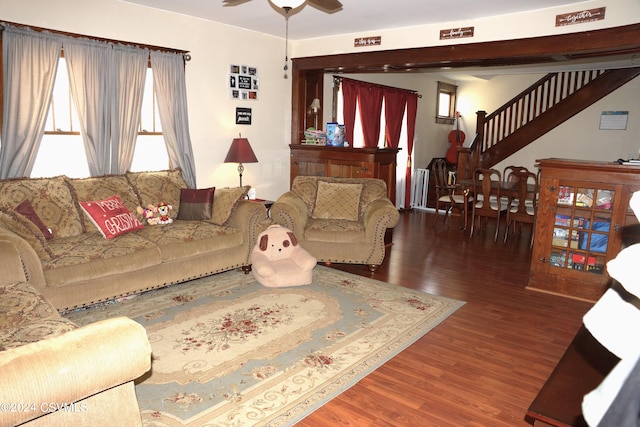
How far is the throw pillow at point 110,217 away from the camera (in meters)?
3.87

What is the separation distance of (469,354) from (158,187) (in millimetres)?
3263

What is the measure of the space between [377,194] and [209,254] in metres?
1.98

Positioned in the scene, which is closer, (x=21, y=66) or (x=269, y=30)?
(x=21, y=66)

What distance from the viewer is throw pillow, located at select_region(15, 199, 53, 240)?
11.5 ft

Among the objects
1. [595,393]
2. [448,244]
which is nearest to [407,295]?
[448,244]

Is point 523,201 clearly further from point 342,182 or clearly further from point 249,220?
point 249,220

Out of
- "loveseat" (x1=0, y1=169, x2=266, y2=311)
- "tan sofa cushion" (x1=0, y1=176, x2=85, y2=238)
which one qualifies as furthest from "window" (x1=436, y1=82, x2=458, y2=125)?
"tan sofa cushion" (x1=0, y1=176, x2=85, y2=238)

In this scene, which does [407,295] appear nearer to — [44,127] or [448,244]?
[448,244]

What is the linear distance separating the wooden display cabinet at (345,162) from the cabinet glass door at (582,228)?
2.28 metres

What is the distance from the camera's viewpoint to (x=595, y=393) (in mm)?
925

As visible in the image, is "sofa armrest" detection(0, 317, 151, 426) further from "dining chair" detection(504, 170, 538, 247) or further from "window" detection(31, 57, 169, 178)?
"dining chair" detection(504, 170, 538, 247)

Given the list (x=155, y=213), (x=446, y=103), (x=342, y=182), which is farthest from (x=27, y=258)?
(x=446, y=103)

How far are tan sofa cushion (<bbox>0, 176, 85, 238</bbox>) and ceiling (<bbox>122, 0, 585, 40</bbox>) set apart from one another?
2071 mm

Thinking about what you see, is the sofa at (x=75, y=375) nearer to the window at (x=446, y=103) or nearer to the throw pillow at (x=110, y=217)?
the throw pillow at (x=110, y=217)
